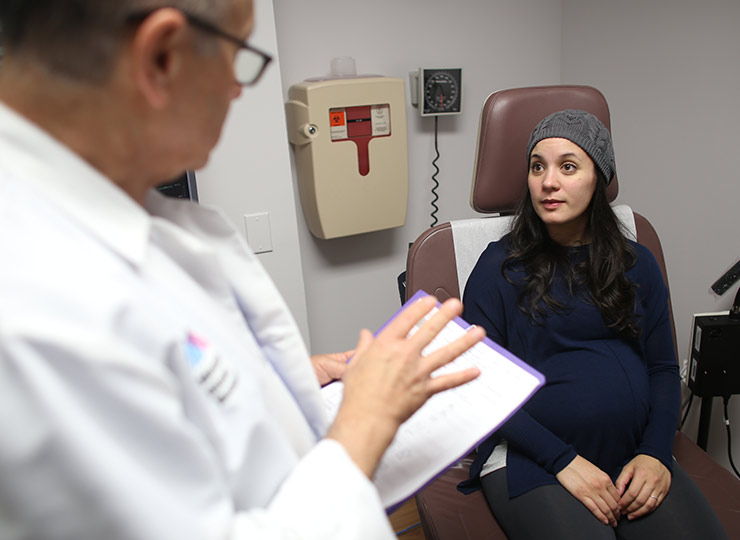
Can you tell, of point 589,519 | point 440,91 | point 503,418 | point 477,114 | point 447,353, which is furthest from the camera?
point 477,114

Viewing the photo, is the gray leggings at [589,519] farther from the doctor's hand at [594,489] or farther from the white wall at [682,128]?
the white wall at [682,128]

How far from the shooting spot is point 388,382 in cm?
57

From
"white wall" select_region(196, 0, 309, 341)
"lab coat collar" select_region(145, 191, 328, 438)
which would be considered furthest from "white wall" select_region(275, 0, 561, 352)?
"lab coat collar" select_region(145, 191, 328, 438)

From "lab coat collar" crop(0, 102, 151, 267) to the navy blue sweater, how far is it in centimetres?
99

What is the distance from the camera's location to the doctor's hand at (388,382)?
1.77 ft

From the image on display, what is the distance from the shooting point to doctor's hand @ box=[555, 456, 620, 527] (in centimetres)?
108

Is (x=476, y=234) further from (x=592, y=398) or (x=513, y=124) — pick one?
(x=592, y=398)

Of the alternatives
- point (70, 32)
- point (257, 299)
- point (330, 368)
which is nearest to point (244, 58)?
point (70, 32)

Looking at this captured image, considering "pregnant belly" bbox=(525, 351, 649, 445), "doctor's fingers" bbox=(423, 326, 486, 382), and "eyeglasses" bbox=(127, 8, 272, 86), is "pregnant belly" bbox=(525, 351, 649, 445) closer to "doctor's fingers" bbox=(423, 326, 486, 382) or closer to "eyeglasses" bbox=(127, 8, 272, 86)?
"doctor's fingers" bbox=(423, 326, 486, 382)

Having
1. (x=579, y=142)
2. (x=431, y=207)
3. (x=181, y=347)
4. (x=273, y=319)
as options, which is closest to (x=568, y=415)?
(x=579, y=142)

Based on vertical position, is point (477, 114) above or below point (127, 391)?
above

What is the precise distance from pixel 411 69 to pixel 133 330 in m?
1.95

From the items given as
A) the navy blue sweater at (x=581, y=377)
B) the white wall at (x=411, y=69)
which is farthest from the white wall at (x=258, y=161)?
the navy blue sweater at (x=581, y=377)

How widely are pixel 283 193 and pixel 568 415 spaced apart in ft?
Answer: 3.76
